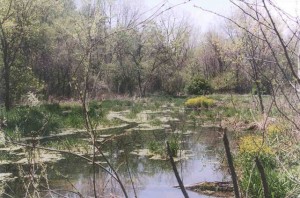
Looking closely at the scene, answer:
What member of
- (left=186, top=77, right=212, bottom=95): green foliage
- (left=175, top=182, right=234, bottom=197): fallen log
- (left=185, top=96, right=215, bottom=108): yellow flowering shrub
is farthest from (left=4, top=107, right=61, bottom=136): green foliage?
(left=186, top=77, right=212, bottom=95): green foliage

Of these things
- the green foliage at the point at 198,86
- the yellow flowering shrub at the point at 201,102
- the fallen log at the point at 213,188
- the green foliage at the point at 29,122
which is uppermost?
the green foliage at the point at 198,86

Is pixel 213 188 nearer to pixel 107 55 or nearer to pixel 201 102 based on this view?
pixel 201 102

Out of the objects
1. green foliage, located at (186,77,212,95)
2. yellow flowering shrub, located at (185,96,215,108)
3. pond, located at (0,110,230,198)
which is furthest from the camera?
green foliage, located at (186,77,212,95)

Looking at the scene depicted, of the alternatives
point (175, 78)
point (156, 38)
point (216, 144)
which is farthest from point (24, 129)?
point (156, 38)

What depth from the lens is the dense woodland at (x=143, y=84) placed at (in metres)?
2.23

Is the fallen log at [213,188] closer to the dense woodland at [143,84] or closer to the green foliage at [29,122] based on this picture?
the dense woodland at [143,84]

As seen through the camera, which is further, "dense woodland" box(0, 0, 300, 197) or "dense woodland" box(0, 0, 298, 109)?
"dense woodland" box(0, 0, 298, 109)

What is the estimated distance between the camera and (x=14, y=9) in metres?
23.1

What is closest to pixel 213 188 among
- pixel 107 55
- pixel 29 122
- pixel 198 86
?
pixel 29 122

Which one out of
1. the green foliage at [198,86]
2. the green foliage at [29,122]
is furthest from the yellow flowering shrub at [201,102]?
the green foliage at [198,86]

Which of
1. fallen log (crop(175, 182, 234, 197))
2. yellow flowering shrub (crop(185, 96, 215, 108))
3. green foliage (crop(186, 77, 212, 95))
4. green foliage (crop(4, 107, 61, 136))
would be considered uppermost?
green foliage (crop(186, 77, 212, 95))

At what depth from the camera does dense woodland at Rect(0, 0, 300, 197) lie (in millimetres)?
2234

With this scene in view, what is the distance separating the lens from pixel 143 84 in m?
6.58

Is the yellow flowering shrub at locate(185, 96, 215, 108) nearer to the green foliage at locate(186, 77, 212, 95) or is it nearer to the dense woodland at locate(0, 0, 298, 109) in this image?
the dense woodland at locate(0, 0, 298, 109)
